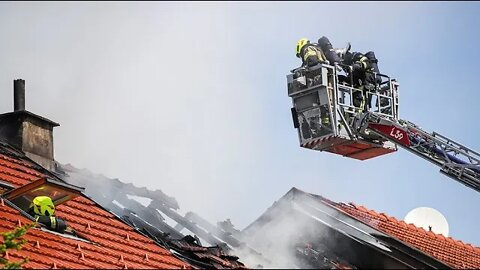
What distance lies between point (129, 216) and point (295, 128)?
169 inches

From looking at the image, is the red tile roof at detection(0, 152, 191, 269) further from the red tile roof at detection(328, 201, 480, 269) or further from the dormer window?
the red tile roof at detection(328, 201, 480, 269)

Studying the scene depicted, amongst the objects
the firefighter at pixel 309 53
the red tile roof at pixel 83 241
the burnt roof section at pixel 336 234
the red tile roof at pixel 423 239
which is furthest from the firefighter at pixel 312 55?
the red tile roof at pixel 83 241

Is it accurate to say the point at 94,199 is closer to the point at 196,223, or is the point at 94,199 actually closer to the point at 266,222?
the point at 196,223

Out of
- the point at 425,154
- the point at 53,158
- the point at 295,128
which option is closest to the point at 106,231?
the point at 53,158

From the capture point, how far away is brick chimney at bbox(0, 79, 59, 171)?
47.6 ft

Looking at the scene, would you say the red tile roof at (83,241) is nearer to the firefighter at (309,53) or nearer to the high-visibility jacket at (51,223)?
the high-visibility jacket at (51,223)

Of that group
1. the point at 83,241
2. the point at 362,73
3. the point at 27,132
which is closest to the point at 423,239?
the point at 362,73

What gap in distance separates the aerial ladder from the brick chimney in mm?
4075

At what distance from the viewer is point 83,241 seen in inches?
462

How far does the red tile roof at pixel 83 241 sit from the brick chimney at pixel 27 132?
0.62m

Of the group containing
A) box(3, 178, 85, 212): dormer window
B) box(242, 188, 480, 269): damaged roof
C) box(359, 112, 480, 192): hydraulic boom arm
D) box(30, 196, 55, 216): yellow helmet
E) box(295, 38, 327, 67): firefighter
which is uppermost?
box(295, 38, 327, 67): firefighter

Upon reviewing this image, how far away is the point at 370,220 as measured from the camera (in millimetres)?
14422

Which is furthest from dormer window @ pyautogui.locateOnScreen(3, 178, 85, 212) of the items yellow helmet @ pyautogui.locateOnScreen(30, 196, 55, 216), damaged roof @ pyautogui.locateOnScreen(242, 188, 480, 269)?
damaged roof @ pyautogui.locateOnScreen(242, 188, 480, 269)

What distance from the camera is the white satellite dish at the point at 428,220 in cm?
1689
